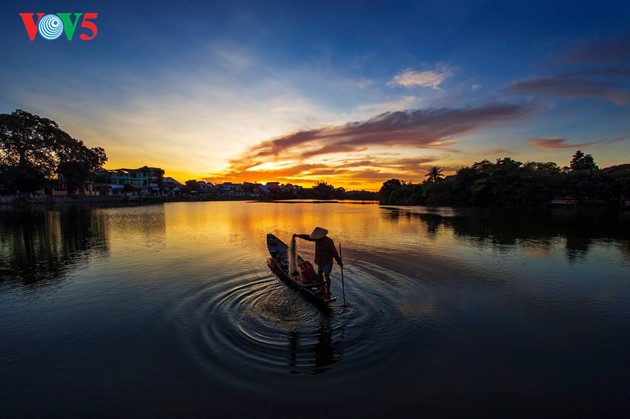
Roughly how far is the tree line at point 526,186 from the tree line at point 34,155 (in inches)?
3378

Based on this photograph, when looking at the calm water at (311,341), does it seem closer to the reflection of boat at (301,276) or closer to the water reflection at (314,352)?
the water reflection at (314,352)

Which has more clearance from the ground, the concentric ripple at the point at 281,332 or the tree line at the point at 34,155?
the tree line at the point at 34,155

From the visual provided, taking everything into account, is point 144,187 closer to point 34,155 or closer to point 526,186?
point 34,155

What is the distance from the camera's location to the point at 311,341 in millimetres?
6863

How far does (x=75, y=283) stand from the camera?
1138 cm

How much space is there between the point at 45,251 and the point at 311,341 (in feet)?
62.2

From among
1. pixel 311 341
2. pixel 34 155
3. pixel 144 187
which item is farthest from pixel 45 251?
pixel 144 187

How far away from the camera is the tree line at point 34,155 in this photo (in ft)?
174

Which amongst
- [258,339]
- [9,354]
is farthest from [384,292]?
[9,354]

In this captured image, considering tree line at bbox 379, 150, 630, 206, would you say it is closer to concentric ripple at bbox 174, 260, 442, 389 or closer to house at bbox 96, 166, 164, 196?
concentric ripple at bbox 174, 260, 442, 389

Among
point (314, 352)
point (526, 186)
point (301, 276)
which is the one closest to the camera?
point (314, 352)

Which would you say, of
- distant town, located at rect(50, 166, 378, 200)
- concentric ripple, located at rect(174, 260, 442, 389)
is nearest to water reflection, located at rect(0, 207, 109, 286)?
concentric ripple, located at rect(174, 260, 442, 389)

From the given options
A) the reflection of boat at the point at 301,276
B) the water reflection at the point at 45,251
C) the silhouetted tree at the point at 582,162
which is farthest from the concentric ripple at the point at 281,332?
the silhouetted tree at the point at 582,162

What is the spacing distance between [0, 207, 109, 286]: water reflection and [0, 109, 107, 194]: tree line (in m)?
39.6
